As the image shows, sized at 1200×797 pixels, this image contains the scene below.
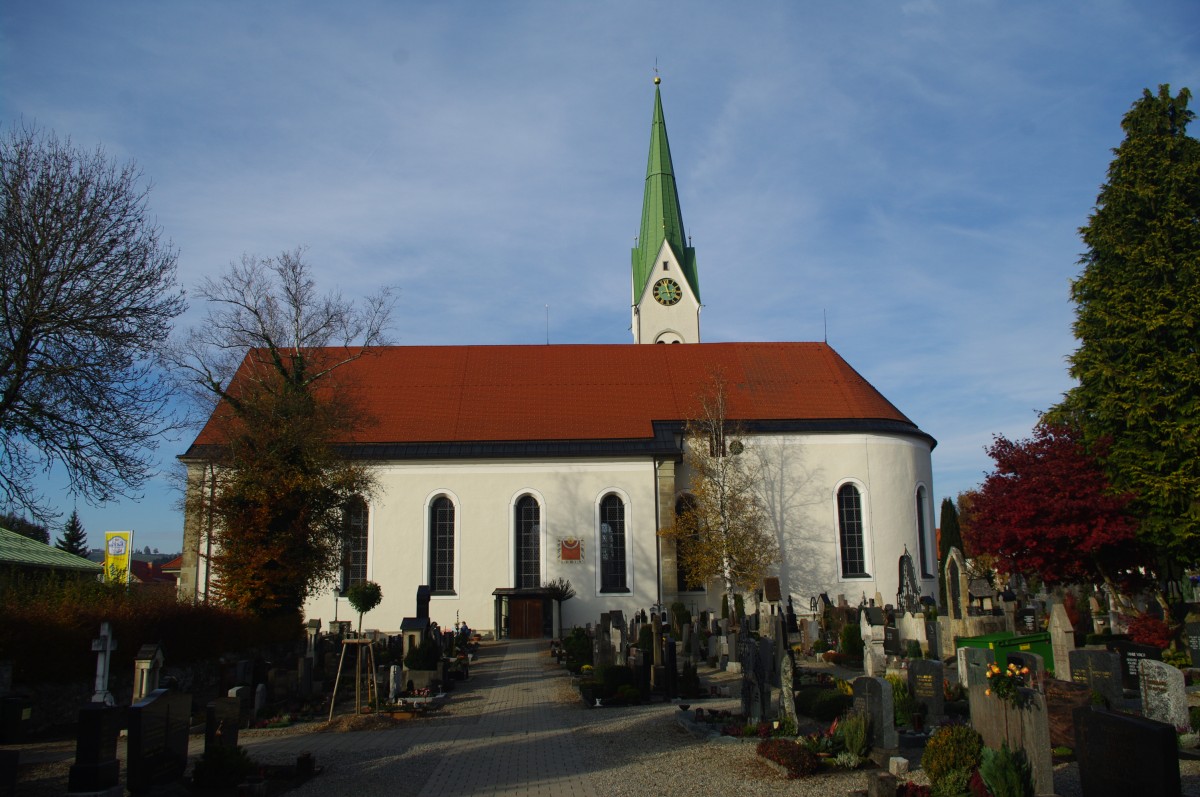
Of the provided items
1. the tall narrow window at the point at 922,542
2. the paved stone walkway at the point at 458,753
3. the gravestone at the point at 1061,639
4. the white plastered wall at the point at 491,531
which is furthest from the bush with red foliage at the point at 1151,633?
the white plastered wall at the point at 491,531

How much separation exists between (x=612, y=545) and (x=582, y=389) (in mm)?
6179

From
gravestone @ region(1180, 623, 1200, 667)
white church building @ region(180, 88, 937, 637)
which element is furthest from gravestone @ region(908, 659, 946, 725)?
white church building @ region(180, 88, 937, 637)

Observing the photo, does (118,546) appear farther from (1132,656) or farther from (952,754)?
(952,754)

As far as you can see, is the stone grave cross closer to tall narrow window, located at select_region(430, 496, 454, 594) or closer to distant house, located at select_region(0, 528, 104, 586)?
distant house, located at select_region(0, 528, 104, 586)

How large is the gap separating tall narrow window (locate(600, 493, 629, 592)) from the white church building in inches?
1.9

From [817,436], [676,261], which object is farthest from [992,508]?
[676,261]

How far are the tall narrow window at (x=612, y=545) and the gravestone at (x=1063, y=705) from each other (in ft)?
66.0

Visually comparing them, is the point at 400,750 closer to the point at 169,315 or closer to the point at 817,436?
the point at 169,315

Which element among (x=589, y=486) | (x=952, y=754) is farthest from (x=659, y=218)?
(x=952, y=754)

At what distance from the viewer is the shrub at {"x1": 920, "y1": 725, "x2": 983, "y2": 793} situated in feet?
26.1

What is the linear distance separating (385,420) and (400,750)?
21.1 metres

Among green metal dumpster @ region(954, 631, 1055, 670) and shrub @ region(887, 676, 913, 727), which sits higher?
green metal dumpster @ region(954, 631, 1055, 670)

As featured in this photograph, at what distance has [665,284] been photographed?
42.7 m

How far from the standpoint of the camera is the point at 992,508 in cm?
2053
